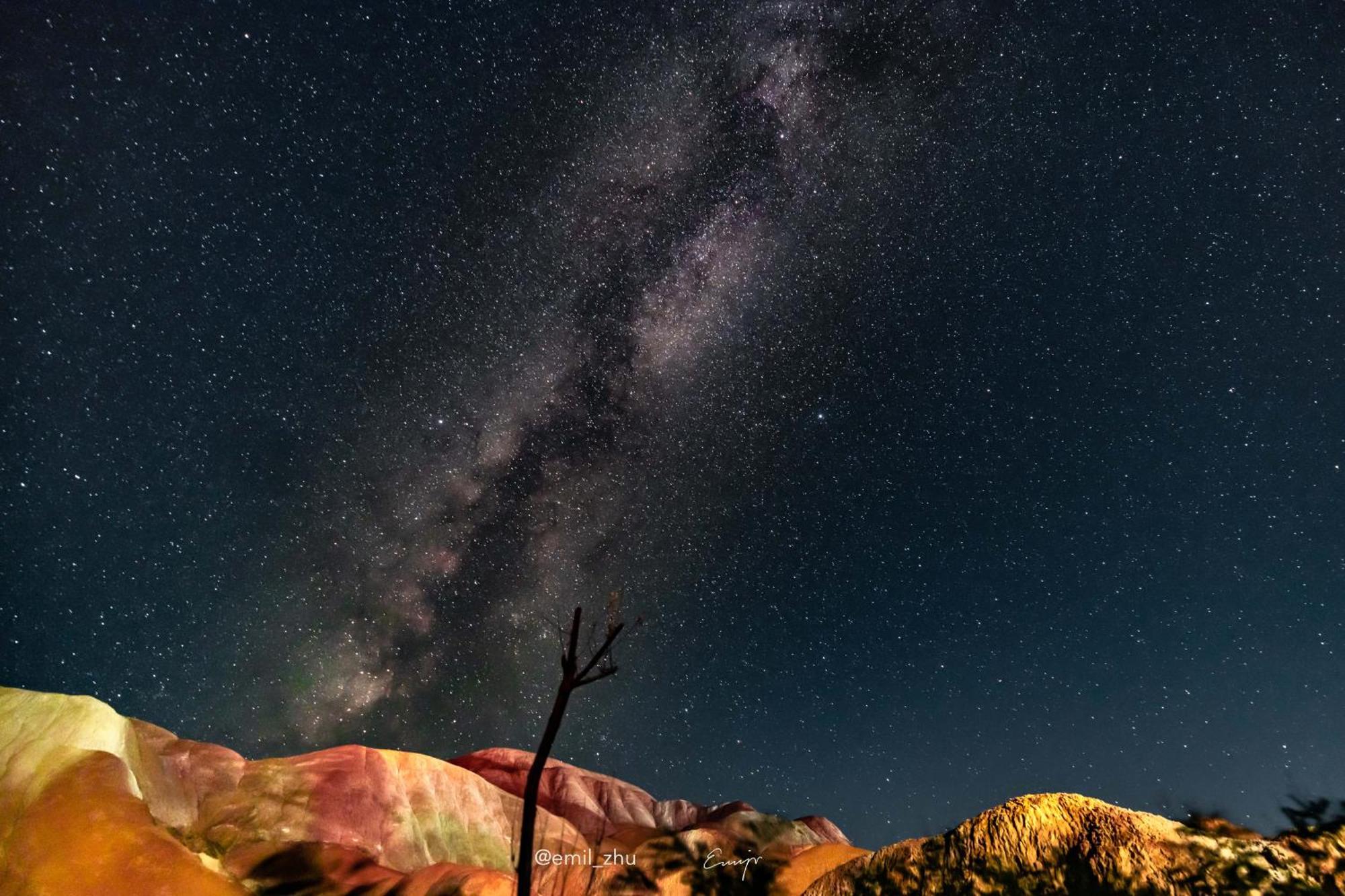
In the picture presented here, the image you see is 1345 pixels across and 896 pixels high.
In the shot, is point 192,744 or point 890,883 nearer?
point 890,883

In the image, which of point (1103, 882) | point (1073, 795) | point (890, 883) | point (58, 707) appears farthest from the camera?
point (58, 707)

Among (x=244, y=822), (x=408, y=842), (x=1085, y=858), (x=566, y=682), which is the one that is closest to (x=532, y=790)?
(x=566, y=682)

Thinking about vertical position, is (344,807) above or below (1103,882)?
above

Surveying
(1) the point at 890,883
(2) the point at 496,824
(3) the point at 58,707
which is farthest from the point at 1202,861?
(2) the point at 496,824

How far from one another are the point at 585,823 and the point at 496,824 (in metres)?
11.5

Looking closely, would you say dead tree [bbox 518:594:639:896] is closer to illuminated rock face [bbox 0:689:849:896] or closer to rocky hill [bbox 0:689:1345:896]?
rocky hill [bbox 0:689:1345:896]

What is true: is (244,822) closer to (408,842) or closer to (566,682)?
(408,842)

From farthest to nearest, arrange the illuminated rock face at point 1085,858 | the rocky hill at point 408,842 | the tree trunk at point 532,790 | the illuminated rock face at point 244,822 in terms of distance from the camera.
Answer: the illuminated rock face at point 244,822
the tree trunk at point 532,790
the rocky hill at point 408,842
the illuminated rock face at point 1085,858

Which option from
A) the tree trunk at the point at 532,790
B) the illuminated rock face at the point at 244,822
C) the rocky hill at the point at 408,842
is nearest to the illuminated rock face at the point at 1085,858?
the rocky hill at the point at 408,842

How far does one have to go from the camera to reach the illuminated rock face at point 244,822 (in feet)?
52.2

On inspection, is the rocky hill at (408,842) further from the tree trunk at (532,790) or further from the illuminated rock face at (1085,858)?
the tree trunk at (532,790)

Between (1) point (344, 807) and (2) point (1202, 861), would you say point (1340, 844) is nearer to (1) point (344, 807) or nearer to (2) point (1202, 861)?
(2) point (1202, 861)

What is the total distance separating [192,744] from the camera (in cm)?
2670

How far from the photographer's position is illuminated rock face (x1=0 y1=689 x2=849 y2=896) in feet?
52.2
